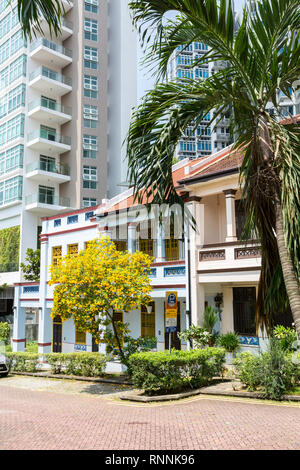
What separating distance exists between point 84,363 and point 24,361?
4.82 metres

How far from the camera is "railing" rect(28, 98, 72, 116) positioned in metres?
38.7

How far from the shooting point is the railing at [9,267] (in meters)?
37.5

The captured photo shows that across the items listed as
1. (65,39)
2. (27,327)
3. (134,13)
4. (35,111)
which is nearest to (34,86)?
(35,111)

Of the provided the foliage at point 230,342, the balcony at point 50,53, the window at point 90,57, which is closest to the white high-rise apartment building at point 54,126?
the balcony at point 50,53

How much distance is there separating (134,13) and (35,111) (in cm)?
3312

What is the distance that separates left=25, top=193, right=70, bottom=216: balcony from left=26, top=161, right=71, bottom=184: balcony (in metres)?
1.77

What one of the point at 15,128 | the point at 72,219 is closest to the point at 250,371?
the point at 72,219

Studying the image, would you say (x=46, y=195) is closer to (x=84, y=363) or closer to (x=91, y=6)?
(x=91, y=6)

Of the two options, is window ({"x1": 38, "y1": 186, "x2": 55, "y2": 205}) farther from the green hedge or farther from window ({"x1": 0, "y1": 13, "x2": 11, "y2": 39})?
the green hedge

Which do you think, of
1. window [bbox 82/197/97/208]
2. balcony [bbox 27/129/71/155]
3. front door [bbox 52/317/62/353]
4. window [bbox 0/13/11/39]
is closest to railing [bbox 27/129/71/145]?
balcony [bbox 27/129/71/155]

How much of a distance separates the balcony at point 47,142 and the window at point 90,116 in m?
2.58

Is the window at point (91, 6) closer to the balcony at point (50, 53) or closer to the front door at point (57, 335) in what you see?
the balcony at point (50, 53)

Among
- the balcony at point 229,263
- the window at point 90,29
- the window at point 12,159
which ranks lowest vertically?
the balcony at point 229,263

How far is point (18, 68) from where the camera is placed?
40.4 m
